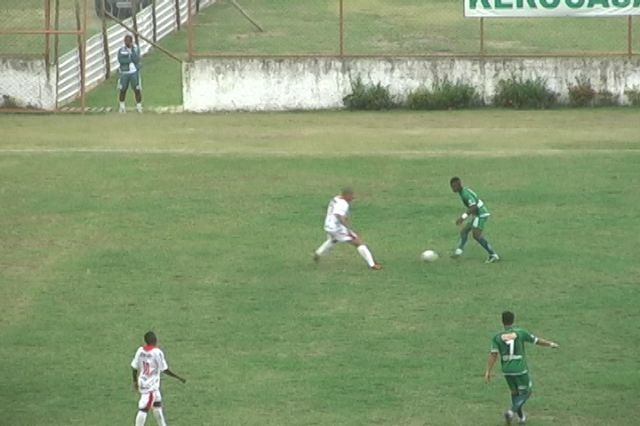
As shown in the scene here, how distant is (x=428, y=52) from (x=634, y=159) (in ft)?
32.4

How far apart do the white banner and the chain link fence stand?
2.80 feet

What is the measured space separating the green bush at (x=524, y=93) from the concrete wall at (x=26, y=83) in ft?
35.7

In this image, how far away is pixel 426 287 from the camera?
27625 mm

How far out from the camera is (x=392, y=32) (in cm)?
4750

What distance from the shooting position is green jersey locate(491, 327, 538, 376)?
20.6 metres

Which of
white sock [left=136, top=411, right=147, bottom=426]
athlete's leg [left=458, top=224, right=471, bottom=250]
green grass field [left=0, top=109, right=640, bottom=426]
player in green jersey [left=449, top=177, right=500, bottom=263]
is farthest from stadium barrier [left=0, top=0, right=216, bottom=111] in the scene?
white sock [left=136, top=411, right=147, bottom=426]

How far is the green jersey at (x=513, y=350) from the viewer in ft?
67.6

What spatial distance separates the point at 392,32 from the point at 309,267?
19.5 m

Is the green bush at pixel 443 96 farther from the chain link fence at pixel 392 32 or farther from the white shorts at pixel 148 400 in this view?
the white shorts at pixel 148 400

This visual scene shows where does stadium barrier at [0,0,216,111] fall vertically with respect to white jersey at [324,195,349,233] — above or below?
above

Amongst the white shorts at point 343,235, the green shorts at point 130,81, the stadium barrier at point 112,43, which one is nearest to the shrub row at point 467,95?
the green shorts at point 130,81

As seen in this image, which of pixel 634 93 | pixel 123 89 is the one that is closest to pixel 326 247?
pixel 123 89

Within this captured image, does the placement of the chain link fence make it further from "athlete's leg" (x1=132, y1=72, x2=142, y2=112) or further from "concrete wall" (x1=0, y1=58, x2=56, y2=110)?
"concrete wall" (x1=0, y1=58, x2=56, y2=110)

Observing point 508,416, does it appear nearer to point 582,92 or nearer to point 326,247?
point 326,247
